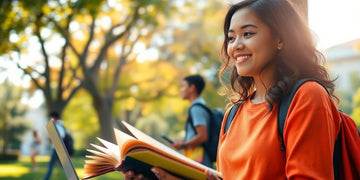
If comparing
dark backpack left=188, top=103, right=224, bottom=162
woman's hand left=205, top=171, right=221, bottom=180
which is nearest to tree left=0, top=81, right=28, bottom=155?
dark backpack left=188, top=103, right=224, bottom=162

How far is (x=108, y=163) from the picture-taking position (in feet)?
6.39

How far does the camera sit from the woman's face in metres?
1.82

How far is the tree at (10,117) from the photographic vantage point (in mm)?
46469

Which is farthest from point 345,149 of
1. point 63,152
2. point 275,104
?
point 63,152

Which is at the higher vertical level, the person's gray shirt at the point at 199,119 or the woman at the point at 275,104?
the woman at the point at 275,104

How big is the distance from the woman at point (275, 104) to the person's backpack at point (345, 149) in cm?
3

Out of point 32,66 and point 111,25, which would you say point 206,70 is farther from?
point 32,66

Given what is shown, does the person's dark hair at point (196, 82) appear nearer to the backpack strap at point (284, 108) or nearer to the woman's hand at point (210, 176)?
the woman's hand at point (210, 176)

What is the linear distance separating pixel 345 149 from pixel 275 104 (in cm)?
29

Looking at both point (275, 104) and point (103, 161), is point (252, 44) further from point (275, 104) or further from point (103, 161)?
point (103, 161)

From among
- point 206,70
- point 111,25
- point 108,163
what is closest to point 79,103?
point 206,70

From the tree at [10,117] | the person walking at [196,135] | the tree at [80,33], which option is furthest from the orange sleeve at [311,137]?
the tree at [10,117]

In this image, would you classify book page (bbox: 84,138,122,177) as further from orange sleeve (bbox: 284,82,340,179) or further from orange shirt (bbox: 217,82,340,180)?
orange sleeve (bbox: 284,82,340,179)

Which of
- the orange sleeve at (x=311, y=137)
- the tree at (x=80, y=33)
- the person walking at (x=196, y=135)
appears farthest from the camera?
the tree at (x=80, y=33)
